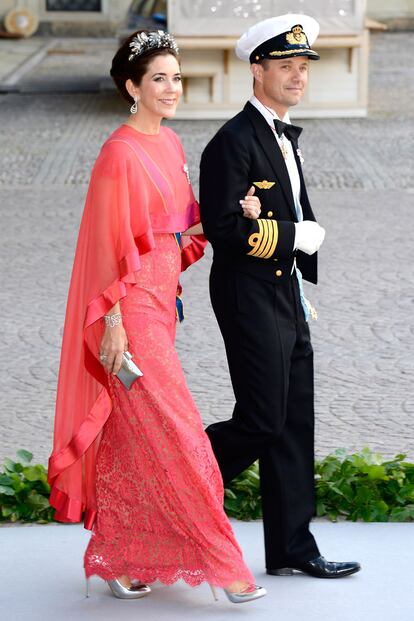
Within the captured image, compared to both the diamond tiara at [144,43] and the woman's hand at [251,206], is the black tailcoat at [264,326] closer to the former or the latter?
the woman's hand at [251,206]

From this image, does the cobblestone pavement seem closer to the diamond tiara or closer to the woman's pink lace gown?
the woman's pink lace gown

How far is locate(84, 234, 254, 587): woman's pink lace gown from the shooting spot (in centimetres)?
379

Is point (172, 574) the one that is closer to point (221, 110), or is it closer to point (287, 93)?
point (287, 93)

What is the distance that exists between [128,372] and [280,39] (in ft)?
3.50

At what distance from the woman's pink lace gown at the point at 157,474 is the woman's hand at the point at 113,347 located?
48 millimetres

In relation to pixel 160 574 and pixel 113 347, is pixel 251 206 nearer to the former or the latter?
pixel 113 347

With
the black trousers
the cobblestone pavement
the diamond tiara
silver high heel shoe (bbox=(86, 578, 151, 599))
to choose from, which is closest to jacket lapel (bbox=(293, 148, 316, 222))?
the black trousers

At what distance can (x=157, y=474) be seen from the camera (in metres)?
3.82

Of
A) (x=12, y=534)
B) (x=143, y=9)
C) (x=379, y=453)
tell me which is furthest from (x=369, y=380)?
(x=143, y=9)

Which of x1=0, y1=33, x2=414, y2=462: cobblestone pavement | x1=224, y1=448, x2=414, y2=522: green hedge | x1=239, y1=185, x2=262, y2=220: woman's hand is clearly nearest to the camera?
x1=239, y1=185, x2=262, y2=220: woman's hand

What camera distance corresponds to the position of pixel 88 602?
4.02 m

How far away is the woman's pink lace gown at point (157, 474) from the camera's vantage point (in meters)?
3.79

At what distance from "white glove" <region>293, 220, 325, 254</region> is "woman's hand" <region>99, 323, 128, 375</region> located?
1.94 ft

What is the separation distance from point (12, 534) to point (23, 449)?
0.81m
